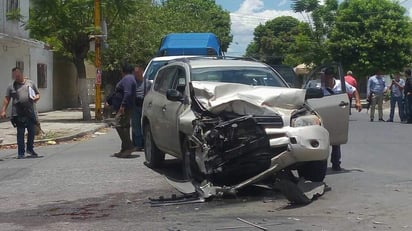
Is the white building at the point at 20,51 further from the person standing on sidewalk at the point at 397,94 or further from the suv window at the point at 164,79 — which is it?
the suv window at the point at 164,79

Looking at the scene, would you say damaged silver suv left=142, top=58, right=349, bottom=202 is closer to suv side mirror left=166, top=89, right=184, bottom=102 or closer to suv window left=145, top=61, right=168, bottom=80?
suv side mirror left=166, top=89, right=184, bottom=102

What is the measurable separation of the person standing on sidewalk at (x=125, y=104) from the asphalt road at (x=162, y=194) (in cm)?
38

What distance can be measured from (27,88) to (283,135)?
23.4ft

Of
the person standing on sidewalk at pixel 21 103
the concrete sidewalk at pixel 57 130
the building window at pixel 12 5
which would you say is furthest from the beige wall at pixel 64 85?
the person standing on sidewalk at pixel 21 103

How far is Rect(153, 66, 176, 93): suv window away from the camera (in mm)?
11427

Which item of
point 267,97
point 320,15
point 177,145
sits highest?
point 320,15

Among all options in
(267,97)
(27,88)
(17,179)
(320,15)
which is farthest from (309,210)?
(320,15)

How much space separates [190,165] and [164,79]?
2.70m

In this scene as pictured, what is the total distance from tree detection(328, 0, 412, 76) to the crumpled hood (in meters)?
32.2

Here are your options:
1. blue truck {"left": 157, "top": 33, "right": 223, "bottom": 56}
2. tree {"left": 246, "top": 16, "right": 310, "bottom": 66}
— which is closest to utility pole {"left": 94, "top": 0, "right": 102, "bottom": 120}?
blue truck {"left": 157, "top": 33, "right": 223, "bottom": 56}

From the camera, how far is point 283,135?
28.5ft

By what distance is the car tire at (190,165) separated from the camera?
929cm

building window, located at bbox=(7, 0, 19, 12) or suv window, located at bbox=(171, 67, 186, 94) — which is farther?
building window, located at bbox=(7, 0, 19, 12)

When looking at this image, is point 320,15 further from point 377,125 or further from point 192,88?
point 192,88
